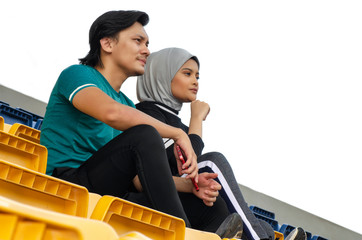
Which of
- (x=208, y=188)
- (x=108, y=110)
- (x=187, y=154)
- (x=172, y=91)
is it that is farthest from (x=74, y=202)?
(x=172, y=91)

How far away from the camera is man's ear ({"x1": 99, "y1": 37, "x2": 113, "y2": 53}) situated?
1.40m

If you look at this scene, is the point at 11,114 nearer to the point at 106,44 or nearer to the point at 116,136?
the point at 106,44

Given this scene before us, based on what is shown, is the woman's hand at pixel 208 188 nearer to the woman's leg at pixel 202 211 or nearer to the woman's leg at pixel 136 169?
the woman's leg at pixel 202 211

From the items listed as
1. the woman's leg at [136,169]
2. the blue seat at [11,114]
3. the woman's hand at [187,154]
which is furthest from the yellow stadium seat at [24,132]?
the blue seat at [11,114]

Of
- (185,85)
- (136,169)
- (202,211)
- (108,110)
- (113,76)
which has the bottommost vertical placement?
(202,211)

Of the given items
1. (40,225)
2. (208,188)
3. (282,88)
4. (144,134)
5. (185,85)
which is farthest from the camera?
(282,88)

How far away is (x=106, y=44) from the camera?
1408 mm

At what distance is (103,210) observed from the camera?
0.68 m

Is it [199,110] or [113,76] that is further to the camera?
[199,110]

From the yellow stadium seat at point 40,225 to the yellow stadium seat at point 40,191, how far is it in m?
0.34

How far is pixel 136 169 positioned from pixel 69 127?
285 millimetres

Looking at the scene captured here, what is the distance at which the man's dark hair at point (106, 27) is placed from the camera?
1408 mm

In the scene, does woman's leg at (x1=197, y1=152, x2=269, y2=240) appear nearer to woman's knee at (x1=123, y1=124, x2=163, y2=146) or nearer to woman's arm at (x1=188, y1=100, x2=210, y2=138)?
woman's arm at (x1=188, y1=100, x2=210, y2=138)

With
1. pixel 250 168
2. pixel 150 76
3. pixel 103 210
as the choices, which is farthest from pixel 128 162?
pixel 250 168
